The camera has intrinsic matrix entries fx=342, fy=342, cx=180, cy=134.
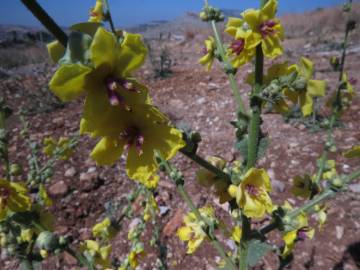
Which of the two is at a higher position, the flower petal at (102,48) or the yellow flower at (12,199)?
the flower petal at (102,48)

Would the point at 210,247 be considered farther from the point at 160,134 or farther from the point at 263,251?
the point at 160,134

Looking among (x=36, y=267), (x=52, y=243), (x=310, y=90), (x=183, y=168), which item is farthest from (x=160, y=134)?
(x=183, y=168)

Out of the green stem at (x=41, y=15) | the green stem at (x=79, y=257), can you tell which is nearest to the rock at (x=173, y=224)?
the green stem at (x=79, y=257)

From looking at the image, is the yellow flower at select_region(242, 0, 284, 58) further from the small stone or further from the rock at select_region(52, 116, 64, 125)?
the rock at select_region(52, 116, 64, 125)

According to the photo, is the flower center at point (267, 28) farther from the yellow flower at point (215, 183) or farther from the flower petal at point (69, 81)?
the flower petal at point (69, 81)

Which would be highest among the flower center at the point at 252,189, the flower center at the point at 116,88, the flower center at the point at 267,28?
the flower center at the point at 267,28

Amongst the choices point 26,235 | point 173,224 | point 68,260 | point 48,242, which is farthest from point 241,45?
point 68,260

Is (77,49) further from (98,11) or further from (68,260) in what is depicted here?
(68,260)
